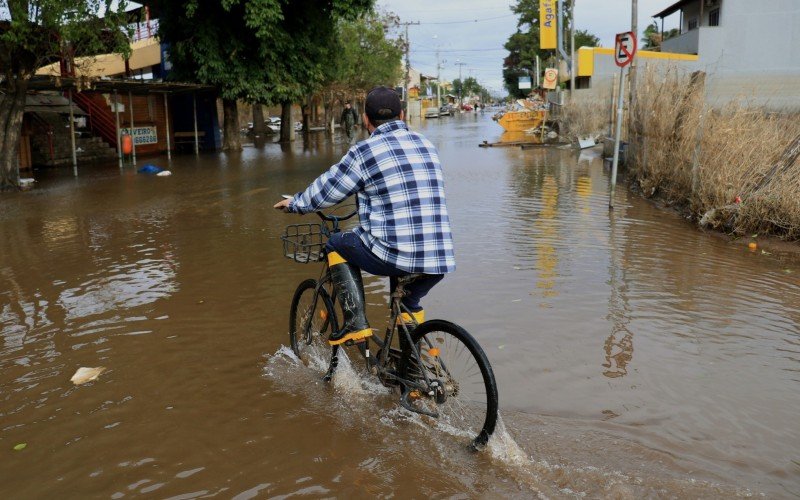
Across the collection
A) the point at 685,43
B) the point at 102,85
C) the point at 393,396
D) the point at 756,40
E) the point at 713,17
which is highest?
the point at 713,17

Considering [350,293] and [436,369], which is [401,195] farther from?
[436,369]

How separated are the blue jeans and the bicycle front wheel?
0.76 feet

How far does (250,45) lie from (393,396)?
73.5ft

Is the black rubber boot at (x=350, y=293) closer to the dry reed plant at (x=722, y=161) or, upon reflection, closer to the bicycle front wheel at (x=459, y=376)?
the bicycle front wheel at (x=459, y=376)

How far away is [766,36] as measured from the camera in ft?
105

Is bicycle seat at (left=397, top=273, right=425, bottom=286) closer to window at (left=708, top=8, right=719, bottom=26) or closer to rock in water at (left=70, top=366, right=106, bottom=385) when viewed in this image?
rock in water at (left=70, top=366, right=106, bottom=385)

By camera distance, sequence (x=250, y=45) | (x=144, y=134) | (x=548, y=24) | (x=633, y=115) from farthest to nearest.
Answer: (x=548, y=24), (x=144, y=134), (x=250, y=45), (x=633, y=115)

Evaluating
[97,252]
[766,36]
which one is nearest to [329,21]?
[97,252]

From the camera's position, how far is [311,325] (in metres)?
4.71

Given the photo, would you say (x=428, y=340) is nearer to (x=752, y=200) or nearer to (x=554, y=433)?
(x=554, y=433)

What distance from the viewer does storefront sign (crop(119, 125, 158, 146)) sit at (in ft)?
87.2

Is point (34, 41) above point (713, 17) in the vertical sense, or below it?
below

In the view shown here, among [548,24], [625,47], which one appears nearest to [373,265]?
[625,47]

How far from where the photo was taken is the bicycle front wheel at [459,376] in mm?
3344
